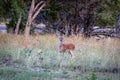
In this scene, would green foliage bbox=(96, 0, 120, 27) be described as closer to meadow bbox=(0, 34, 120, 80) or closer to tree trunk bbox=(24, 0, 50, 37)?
tree trunk bbox=(24, 0, 50, 37)

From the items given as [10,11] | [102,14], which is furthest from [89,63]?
[102,14]

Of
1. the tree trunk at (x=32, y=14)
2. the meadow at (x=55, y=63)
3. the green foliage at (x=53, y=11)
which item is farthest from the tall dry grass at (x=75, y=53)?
the green foliage at (x=53, y=11)

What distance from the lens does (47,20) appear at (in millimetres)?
24203

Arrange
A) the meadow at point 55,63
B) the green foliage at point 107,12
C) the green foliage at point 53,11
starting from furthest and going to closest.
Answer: the green foliage at point 53,11 < the green foliage at point 107,12 < the meadow at point 55,63

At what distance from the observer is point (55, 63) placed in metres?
12.3

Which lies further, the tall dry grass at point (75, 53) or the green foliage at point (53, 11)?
the green foliage at point (53, 11)

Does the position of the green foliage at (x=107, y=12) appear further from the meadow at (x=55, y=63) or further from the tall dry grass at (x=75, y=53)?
the meadow at (x=55, y=63)

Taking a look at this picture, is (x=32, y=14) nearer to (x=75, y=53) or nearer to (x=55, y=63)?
(x=75, y=53)

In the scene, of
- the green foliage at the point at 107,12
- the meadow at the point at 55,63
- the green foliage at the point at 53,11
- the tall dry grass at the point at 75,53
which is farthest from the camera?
the green foliage at the point at 53,11

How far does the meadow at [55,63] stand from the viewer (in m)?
10.2

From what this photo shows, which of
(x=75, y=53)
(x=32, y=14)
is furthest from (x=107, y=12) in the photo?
(x=75, y=53)

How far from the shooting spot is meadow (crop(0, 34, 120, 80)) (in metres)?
10.2

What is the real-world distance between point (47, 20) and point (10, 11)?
3.59 metres

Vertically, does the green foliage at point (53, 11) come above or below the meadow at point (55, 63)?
above
